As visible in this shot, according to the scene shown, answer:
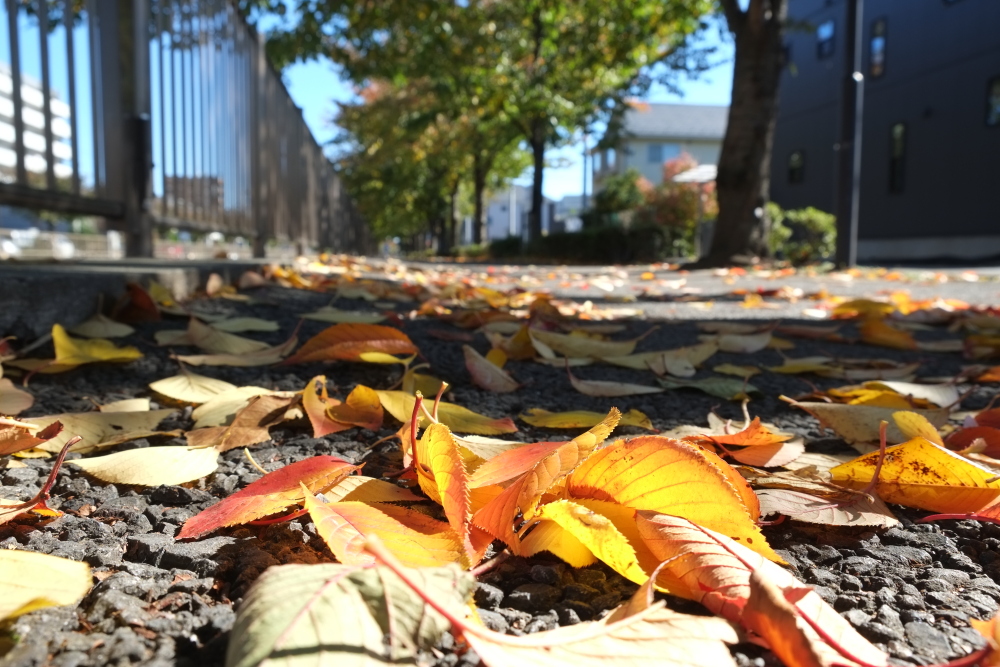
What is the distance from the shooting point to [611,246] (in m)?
20.7

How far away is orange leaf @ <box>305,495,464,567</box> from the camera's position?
0.78m

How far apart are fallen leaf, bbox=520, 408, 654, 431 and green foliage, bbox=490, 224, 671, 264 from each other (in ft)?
62.2

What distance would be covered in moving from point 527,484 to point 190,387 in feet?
3.36

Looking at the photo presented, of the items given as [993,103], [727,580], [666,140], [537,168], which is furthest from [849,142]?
[666,140]

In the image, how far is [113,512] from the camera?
101 centimetres

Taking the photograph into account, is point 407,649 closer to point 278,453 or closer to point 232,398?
point 278,453

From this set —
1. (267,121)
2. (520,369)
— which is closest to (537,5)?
(267,121)

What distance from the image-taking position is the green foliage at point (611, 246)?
65.9 ft

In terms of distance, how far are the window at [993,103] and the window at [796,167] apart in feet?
22.0

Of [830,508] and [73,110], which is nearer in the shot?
[830,508]


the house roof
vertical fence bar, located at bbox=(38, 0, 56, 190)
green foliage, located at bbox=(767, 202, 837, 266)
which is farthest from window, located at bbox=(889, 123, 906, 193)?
the house roof

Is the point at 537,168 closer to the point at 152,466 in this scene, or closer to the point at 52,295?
the point at 52,295

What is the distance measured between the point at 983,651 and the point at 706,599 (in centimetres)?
24

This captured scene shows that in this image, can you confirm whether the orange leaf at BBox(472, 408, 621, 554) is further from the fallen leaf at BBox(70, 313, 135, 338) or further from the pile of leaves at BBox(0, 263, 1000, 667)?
the fallen leaf at BBox(70, 313, 135, 338)
